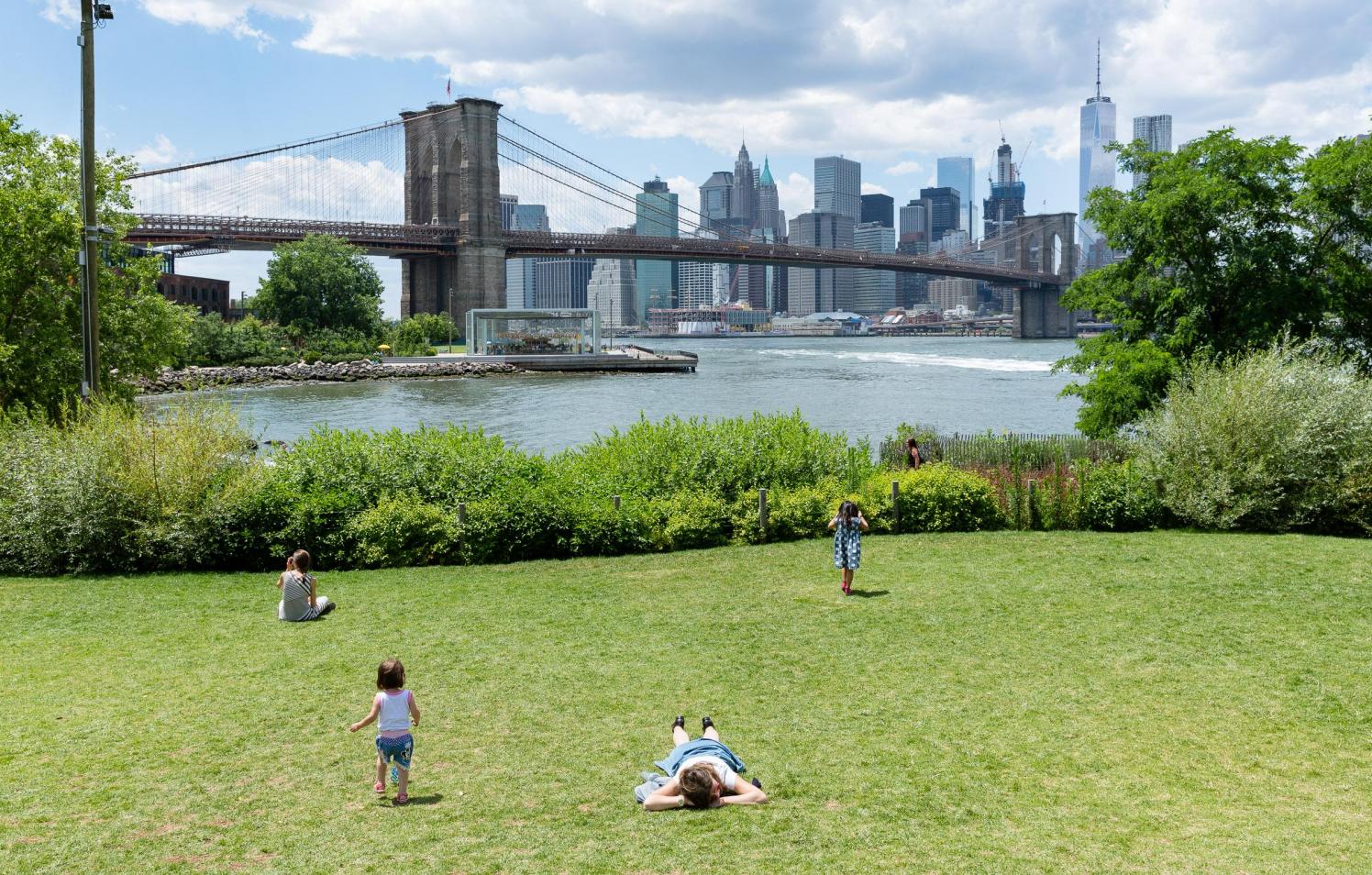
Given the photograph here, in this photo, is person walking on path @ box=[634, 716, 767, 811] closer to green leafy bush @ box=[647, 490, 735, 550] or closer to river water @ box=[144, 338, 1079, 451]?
green leafy bush @ box=[647, 490, 735, 550]

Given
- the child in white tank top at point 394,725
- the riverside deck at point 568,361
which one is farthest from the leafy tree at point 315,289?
the child in white tank top at point 394,725

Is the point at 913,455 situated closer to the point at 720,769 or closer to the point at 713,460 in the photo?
the point at 713,460

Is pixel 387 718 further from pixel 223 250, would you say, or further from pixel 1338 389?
pixel 223 250

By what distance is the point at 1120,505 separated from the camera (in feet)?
64.3

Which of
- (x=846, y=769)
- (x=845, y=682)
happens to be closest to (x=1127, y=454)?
(x=845, y=682)

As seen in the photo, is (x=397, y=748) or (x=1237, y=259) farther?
(x=1237, y=259)

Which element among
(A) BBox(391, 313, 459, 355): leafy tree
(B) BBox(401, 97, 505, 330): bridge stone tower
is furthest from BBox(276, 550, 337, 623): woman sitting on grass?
(B) BBox(401, 97, 505, 330): bridge stone tower

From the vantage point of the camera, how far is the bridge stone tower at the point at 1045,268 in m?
149

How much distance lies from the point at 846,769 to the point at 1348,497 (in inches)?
584

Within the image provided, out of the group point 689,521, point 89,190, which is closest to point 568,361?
point 689,521

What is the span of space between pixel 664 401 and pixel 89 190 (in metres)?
50.7

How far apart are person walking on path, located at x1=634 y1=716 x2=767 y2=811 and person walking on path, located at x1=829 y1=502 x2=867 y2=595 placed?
249 inches

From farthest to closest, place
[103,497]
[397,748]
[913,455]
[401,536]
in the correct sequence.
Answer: [913,455]
[401,536]
[103,497]
[397,748]

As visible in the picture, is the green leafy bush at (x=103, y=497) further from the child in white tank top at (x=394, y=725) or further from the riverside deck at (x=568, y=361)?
the riverside deck at (x=568, y=361)
